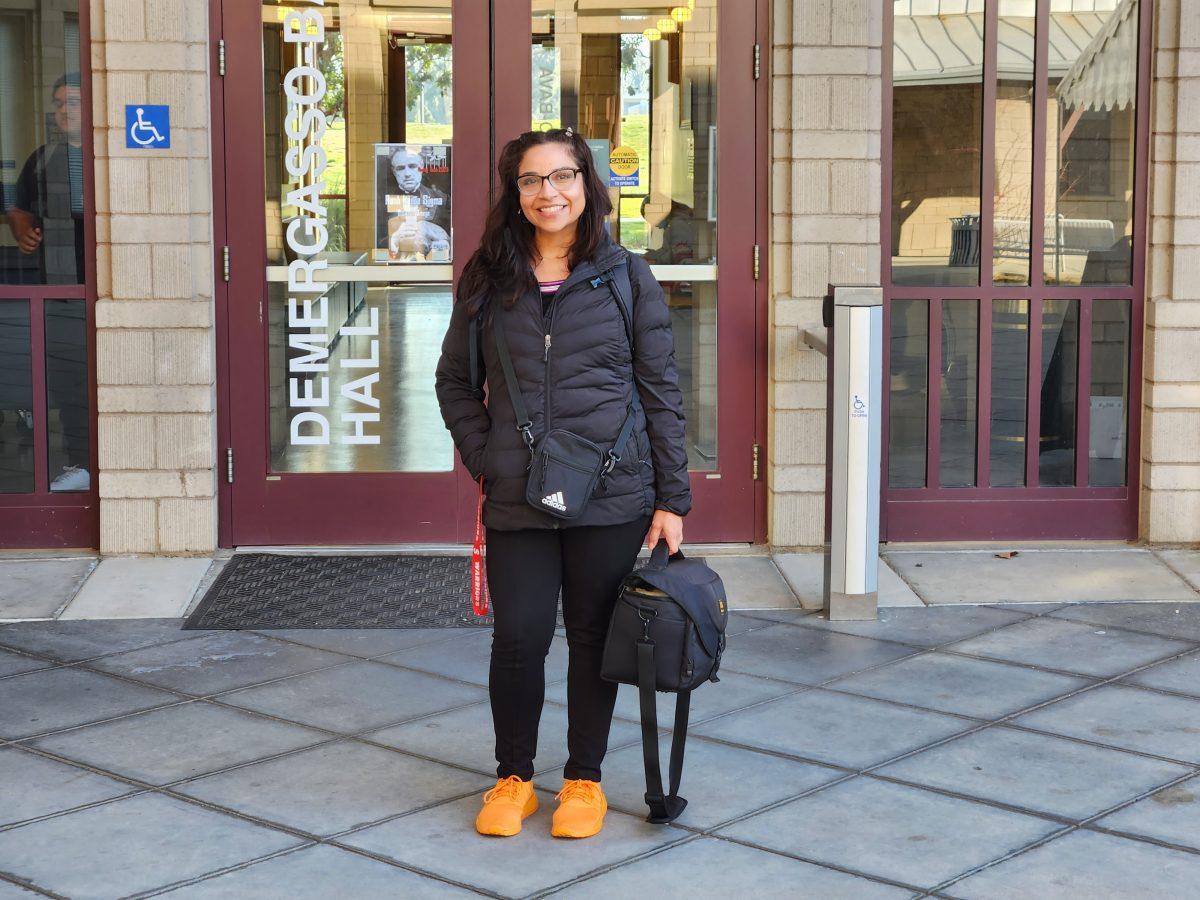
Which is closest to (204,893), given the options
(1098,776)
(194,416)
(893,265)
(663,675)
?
(663,675)

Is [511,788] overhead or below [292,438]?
below

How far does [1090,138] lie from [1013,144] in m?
0.35

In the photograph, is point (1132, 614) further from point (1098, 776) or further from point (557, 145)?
point (557, 145)

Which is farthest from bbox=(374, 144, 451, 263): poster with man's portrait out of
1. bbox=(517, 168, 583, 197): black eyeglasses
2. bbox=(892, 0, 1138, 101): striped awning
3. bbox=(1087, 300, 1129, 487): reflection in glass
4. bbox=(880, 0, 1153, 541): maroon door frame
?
bbox=(517, 168, 583, 197): black eyeglasses

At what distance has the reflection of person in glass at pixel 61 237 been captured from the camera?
7.19 meters

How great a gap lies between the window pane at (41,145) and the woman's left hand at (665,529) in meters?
3.89

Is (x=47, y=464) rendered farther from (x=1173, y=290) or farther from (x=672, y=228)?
(x=1173, y=290)

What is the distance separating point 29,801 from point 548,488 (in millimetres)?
1664

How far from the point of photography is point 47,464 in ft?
24.1

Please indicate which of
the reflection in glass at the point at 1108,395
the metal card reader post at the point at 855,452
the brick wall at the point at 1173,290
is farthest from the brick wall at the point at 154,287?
the brick wall at the point at 1173,290

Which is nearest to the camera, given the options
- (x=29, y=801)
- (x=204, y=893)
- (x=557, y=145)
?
(x=204, y=893)

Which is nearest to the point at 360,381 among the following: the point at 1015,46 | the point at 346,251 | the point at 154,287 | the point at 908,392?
the point at 346,251

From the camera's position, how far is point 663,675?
4168 millimetres

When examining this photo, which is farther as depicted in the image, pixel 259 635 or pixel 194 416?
pixel 194 416
